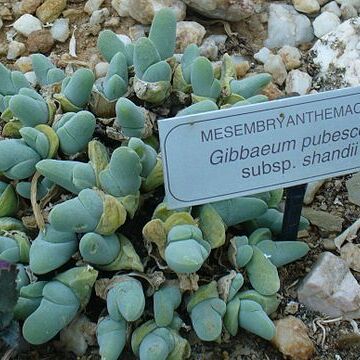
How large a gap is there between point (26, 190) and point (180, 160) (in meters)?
0.37

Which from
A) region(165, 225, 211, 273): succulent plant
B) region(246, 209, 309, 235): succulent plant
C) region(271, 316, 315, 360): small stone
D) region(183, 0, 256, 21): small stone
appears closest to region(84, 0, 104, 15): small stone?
region(183, 0, 256, 21): small stone

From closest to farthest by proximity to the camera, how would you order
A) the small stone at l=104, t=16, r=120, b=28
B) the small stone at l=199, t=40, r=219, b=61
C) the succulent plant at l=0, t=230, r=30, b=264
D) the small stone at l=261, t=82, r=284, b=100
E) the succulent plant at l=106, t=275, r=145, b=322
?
1. the succulent plant at l=106, t=275, r=145, b=322
2. the succulent plant at l=0, t=230, r=30, b=264
3. the small stone at l=261, t=82, r=284, b=100
4. the small stone at l=199, t=40, r=219, b=61
5. the small stone at l=104, t=16, r=120, b=28

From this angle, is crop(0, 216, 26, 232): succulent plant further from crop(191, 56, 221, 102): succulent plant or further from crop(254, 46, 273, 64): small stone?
crop(254, 46, 273, 64): small stone

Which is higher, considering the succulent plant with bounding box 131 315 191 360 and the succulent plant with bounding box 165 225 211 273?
the succulent plant with bounding box 165 225 211 273

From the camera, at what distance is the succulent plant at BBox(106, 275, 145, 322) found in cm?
137

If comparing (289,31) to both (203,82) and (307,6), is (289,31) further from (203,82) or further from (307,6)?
(203,82)

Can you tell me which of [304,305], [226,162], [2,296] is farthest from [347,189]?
[2,296]

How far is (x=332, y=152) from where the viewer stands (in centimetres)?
149

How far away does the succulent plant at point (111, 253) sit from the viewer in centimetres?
141

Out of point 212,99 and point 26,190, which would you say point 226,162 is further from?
point 26,190

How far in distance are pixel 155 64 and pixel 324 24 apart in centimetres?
76

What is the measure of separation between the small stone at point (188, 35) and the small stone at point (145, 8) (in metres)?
0.06

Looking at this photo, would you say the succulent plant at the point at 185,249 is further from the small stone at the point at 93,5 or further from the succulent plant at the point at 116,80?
the small stone at the point at 93,5

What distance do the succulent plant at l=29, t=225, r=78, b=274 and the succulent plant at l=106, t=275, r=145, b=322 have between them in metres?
0.11
